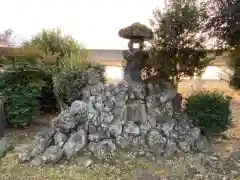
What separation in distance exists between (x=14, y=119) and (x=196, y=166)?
456cm

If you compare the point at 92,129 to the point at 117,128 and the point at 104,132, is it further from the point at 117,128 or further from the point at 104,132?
the point at 117,128

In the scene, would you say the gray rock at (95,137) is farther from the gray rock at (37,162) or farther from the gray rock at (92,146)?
the gray rock at (37,162)

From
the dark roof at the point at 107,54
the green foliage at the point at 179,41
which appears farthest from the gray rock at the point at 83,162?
the dark roof at the point at 107,54

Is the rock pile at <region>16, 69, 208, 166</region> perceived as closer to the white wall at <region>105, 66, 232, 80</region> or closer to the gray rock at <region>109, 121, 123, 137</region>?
the gray rock at <region>109, 121, 123, 137</region>

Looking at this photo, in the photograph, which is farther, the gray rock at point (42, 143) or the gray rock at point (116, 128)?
the gray rock at point (116, 128)

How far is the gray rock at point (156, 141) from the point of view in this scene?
5.98 metres

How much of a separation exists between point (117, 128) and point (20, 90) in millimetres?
3025

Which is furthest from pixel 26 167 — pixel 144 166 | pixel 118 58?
pixel 118 58

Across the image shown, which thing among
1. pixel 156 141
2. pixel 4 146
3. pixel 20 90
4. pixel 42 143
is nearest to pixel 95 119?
pixel 42 143

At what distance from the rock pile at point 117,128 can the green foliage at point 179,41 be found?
54 centimetres

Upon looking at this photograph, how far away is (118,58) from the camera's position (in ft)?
46.9

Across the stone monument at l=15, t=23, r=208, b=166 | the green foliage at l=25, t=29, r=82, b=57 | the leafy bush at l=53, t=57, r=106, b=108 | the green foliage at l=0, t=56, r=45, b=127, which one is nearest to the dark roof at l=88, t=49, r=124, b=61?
the green foliage at l=25, t=29, r=82, b=57

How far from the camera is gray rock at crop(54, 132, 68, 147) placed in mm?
6005

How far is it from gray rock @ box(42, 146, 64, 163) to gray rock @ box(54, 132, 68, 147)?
10 cm
